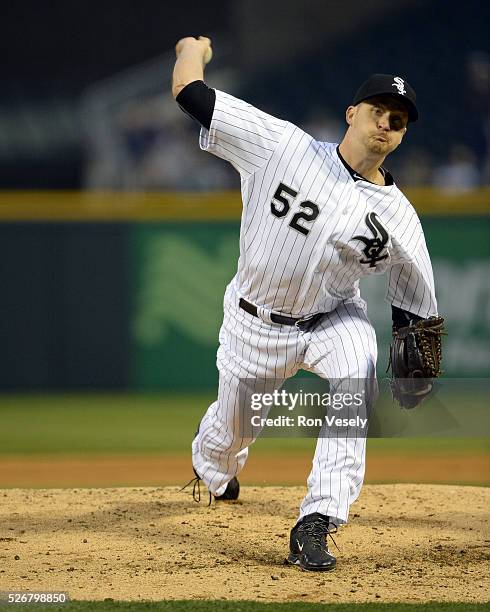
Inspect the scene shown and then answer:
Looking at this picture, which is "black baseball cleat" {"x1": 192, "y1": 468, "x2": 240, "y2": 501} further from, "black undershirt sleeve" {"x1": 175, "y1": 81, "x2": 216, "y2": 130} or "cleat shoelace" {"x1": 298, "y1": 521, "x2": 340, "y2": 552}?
"black undershirt sleeve" {"x1": 175, "y1": 81, "x2": 216, "y2": 130}

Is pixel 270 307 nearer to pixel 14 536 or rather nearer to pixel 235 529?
pixel 235 529

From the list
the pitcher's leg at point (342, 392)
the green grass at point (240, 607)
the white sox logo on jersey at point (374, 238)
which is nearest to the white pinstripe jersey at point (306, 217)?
the white sox logo on jersey at point (374, 238)

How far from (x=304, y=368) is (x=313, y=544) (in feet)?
2.58

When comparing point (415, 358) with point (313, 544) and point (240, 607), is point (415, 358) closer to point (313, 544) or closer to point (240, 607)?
point (313, 544)

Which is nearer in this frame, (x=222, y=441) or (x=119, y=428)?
(x=222, y=441)

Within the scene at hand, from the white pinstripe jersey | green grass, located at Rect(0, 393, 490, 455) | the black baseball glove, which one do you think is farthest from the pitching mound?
green grass, located at Rect(0, 393, 490, 455)

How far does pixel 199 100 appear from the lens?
377 cm

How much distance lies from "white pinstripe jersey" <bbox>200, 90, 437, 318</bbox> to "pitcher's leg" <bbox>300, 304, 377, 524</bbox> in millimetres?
129

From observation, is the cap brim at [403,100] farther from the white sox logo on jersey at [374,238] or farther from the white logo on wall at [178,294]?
the white logo on wall at [178,294]

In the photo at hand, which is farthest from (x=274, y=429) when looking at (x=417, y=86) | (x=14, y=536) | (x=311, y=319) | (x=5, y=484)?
(x=417, y=86)

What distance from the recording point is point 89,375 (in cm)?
886

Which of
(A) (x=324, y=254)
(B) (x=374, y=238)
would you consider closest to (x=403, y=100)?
(B) (x=374, y=238)

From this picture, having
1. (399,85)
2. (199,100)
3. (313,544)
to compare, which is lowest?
(313,544)

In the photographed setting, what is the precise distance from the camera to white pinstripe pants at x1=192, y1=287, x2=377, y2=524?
3689mm
